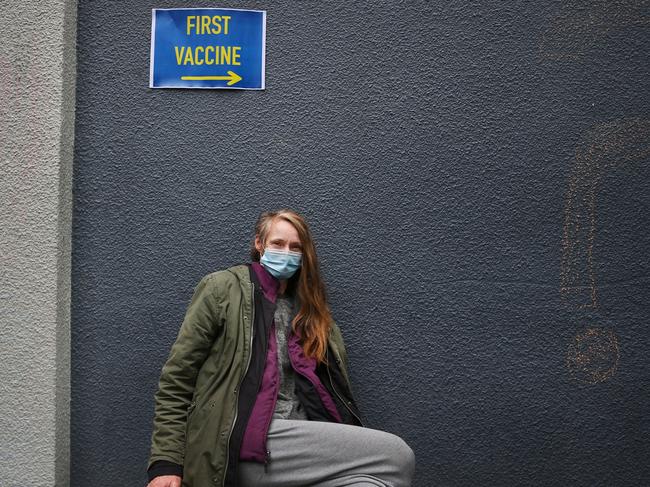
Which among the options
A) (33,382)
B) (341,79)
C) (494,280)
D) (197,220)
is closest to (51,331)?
(33,382)

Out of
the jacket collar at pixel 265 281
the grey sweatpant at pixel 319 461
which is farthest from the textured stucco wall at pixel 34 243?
the grey sweatpant at pixel 319 461

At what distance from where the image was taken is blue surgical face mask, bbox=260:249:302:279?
292 cm

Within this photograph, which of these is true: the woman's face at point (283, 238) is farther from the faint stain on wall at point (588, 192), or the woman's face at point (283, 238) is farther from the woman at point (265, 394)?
the faint stain on wall at point (588, 192)

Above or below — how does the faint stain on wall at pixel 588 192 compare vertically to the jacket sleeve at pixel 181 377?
above

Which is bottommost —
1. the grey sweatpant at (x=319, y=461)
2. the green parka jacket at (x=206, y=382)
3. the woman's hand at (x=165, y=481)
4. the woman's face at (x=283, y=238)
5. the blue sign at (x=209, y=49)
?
the woman's hand at (x=165, y=481)

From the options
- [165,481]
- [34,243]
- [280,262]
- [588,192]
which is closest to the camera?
[165,481]

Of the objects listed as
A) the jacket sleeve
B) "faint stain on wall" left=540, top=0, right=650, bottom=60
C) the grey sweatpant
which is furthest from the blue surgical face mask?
"faint stain on wall" left=540, top=0, right=650, bottom=60

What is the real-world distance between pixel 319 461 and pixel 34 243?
1.69 metres

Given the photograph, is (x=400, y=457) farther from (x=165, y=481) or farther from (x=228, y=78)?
(x=228, y=78)

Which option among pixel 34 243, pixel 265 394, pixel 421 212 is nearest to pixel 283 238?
pixel 265 394

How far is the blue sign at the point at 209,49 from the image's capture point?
135 inches

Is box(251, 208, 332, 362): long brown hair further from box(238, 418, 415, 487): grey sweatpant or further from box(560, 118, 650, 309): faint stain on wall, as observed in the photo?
box(560, 118, 650, 309): faint stain on wall

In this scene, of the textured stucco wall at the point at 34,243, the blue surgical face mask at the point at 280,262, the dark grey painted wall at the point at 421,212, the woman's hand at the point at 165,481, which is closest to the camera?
the woman's hand at the point at 165,481

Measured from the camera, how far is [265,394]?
8.93ft
